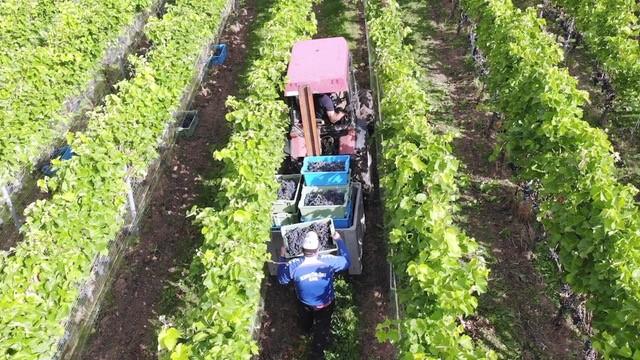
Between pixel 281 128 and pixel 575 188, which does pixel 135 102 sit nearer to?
pixel 281 128

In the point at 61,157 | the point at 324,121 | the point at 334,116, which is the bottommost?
the point at 61,157

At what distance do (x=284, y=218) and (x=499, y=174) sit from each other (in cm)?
397

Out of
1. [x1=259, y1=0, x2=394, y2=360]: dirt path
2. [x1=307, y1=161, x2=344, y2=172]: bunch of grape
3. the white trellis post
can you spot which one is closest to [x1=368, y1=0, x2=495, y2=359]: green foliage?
[x1=259, y1=0, x2=394, y2=360]: dirt path

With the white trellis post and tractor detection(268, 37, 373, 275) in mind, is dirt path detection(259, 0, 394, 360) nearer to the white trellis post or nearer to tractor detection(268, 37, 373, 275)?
tractor detection(268, 37, 373, 275)

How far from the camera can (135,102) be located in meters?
9.11

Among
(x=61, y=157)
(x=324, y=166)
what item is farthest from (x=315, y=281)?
(x=61, y=157)

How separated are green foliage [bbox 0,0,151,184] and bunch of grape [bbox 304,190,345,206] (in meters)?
4.75

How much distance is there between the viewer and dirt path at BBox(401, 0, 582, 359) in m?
6.89

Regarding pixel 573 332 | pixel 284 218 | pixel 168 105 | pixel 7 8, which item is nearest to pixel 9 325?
pixel 284 218

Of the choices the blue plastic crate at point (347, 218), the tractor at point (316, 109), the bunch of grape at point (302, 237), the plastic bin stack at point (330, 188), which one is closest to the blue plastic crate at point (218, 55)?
the tractor at point (316, 109)

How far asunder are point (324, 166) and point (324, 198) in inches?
26.9

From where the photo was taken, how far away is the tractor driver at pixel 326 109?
9.04 meters

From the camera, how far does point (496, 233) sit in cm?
842

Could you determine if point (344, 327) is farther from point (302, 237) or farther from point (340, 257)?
point (302, 237)
